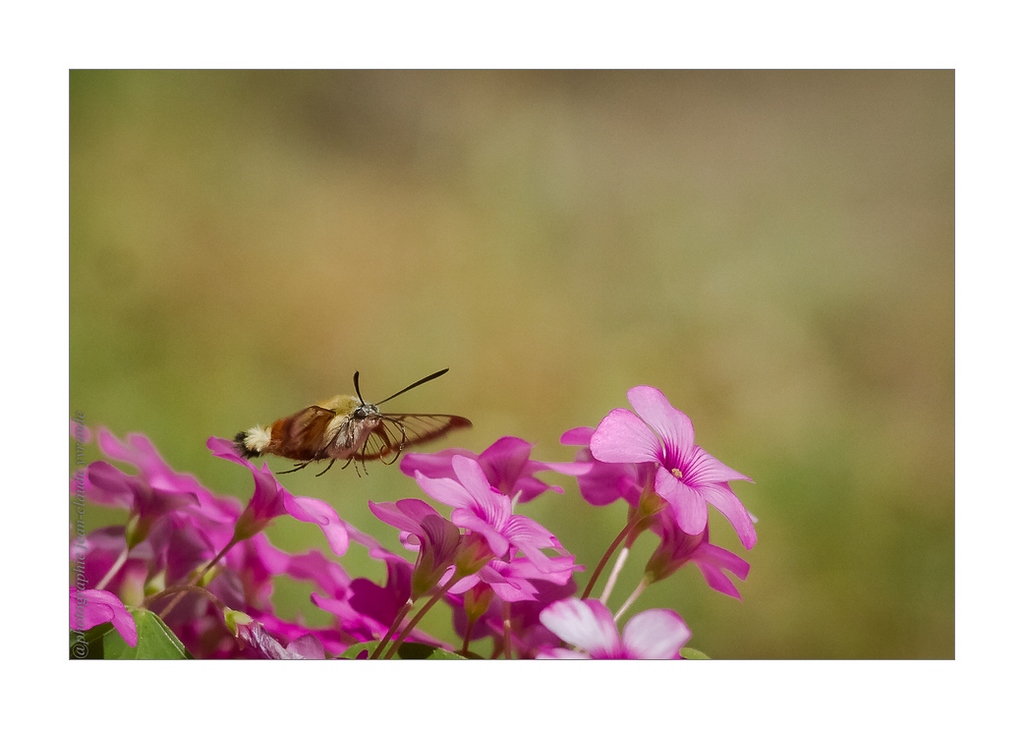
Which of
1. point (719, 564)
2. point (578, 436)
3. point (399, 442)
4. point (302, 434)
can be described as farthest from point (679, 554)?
point (302, 434)

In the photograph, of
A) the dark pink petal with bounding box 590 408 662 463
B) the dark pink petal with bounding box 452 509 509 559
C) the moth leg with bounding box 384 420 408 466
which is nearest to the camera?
the dark pink petal with bounding box 452 509 509 559

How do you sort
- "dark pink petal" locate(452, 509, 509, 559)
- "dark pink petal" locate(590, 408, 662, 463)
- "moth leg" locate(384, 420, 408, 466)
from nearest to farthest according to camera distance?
"dark pink petal" locate(452, 509, 509, 559), "dark pink petal" locate(590, 408, 662, 463), "moth leg" locate(384, 420, 408, 466)

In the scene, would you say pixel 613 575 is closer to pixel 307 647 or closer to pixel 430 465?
pixel 430 465

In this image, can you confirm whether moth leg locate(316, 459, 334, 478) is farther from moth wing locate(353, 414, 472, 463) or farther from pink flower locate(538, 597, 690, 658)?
pink flower locate(538, 597, 690, 658)

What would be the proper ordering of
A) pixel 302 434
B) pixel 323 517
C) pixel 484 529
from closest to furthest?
pixel 484 529 < pixel 323 517 < pixel 302 434

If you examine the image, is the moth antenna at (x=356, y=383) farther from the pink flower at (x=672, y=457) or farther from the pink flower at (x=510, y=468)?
the pink flower at (x=672, y=457)

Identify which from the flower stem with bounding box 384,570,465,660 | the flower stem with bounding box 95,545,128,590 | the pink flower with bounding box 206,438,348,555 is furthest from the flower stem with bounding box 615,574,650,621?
the flower stem with bounding box 95,545,128,590
